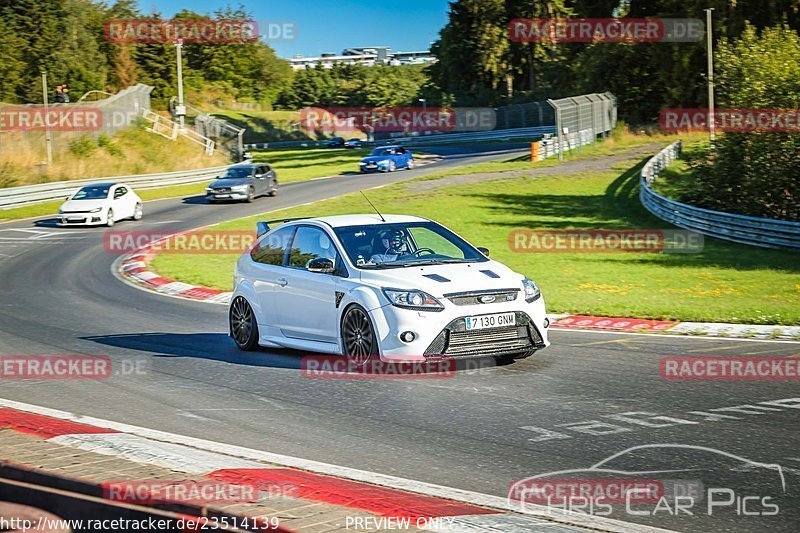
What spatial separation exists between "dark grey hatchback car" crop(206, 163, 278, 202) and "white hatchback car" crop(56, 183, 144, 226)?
5473mm

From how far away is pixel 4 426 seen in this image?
8148 mm

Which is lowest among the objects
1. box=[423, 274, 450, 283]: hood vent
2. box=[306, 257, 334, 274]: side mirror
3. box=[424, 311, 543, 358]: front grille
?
box=[424, 311, 543, 358]: front grille

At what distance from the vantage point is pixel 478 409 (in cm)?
865

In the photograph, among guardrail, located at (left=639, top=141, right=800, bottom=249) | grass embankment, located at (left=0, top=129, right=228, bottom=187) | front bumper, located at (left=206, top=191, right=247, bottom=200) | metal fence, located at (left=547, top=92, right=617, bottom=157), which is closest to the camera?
guardrail, located at (left=639, top=141, right=800, bottom=249)

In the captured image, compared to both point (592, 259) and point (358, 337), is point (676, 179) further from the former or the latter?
point (358, 337)

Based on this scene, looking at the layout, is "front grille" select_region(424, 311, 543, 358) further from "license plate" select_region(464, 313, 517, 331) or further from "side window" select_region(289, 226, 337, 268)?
"side window" select_region(289, 226, 337, 268)

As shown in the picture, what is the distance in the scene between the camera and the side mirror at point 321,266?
36.0ft

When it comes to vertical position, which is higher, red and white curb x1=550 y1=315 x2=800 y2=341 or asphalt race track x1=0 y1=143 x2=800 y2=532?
asphalt race track x1=0 y1=143 x2=800 y2=532

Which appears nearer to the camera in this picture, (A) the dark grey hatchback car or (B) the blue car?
(A) the dark grey hatchback car

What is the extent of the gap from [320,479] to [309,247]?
537 centimetres

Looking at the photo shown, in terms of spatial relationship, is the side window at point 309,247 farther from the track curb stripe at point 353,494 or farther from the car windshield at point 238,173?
the car windshield at point 238,173

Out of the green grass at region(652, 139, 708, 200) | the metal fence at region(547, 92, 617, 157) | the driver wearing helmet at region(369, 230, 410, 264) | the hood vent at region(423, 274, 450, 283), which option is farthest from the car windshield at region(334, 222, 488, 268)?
the metal fence at region(547, 92, 617, 157)

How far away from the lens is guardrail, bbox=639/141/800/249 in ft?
83.0

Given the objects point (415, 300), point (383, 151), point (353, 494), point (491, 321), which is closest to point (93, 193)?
point (383, 151)
